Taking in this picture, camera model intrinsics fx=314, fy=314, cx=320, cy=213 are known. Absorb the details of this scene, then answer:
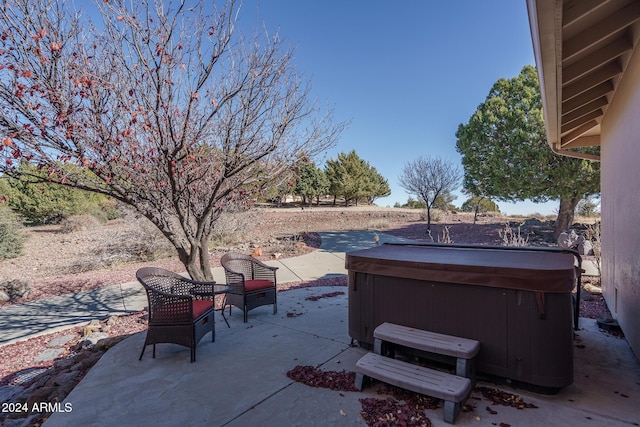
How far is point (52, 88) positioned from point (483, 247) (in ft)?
16.3

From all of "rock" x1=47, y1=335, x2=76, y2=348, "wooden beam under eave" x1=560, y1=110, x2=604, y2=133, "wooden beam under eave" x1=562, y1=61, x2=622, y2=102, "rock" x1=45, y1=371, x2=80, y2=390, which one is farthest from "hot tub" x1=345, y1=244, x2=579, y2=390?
"rock" x1=47, y1=335, x2=76, y2=348

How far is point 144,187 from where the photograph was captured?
4.00 metres

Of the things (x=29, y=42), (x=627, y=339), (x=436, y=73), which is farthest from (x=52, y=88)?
(x=436, y=73)

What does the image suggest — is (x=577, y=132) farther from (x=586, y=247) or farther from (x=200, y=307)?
(x=200, y=307)

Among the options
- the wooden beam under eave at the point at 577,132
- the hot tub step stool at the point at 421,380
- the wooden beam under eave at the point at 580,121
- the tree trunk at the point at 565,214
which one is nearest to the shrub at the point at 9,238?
the hot tub step stool at the point at 421,380

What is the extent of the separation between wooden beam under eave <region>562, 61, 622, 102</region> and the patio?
9.10ft

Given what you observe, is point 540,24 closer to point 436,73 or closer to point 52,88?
point 52,88

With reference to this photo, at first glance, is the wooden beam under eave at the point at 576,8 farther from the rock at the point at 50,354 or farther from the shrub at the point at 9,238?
the shrub at the point at 9,238

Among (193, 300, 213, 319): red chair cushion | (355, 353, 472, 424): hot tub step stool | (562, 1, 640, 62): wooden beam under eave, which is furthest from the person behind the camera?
(193, 300, 213, 319): red chair cushion

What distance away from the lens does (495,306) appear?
2408 mm

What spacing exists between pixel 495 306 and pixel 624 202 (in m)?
2.23

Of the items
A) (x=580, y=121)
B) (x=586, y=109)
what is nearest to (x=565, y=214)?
(x=580, y=121)

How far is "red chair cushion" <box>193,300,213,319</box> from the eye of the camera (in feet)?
10.5

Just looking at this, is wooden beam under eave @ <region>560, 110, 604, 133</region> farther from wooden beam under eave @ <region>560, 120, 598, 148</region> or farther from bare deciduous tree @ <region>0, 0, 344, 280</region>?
bare deciduous tree @ <region>0, 0, 344, 280</region>
